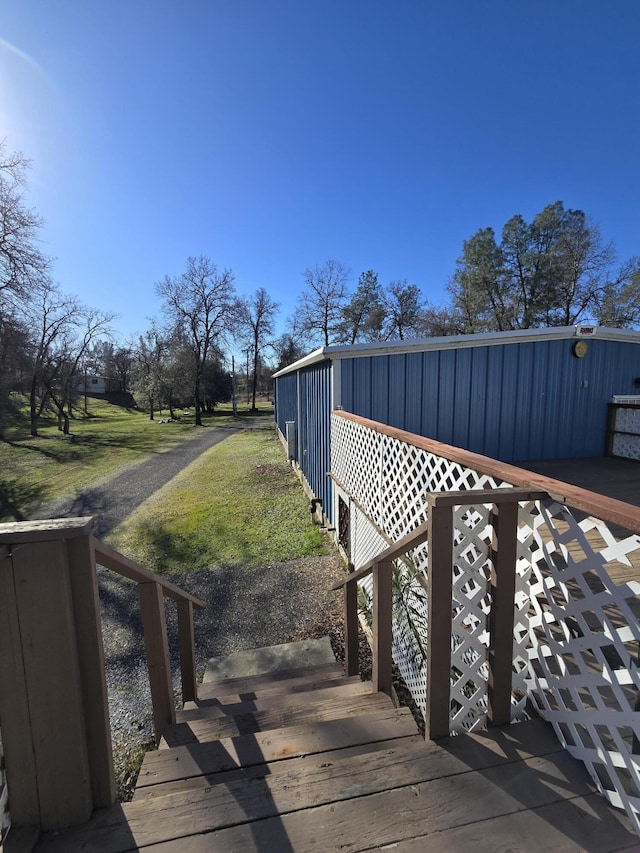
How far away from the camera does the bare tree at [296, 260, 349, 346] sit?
28.4 m

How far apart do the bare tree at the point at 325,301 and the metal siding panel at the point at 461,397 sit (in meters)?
23.1

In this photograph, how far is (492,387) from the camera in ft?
19.7

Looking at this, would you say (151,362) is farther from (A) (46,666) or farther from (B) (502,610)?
(B) (502,610)

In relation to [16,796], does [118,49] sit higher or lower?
higher

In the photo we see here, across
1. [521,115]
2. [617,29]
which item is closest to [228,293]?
[521,115]

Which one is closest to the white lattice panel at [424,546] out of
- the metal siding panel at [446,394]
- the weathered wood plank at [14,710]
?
the weathered wood plank at [14,710]

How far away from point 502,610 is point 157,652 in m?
1.60

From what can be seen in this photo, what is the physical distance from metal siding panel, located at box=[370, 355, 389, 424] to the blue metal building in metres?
0.02

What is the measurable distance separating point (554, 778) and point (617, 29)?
977 cm

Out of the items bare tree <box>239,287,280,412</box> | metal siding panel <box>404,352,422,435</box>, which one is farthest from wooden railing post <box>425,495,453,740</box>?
bare tree <box>239,287,280,412</box>

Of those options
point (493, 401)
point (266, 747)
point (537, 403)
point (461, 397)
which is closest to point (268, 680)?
point (266, 747)

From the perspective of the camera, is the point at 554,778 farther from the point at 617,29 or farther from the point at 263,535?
the point at 617,29

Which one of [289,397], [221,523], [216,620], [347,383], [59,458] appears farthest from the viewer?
[59,458]

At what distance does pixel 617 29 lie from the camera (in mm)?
5867
